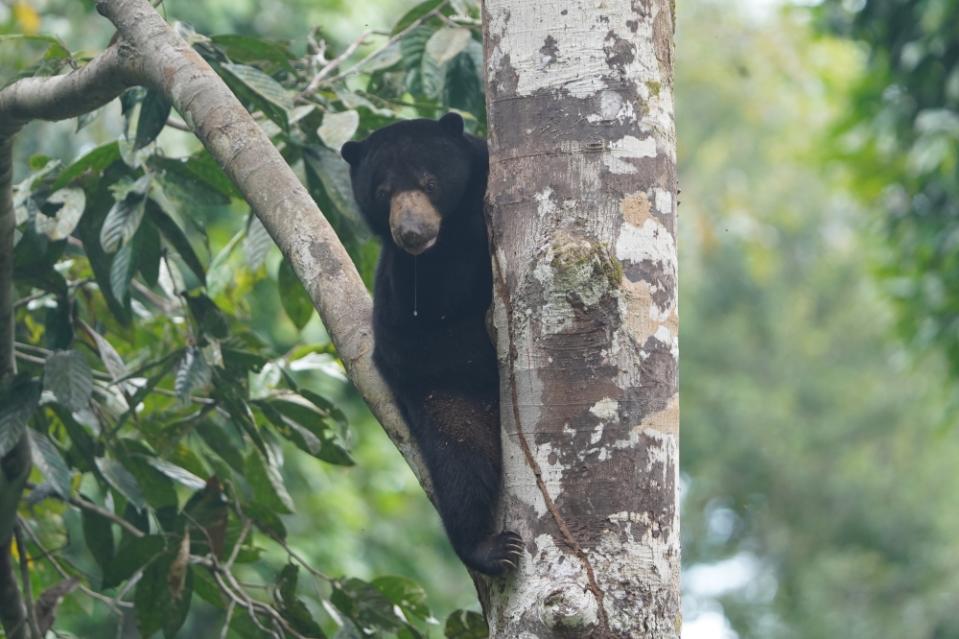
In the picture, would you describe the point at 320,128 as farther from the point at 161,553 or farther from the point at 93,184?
the point at 161,553

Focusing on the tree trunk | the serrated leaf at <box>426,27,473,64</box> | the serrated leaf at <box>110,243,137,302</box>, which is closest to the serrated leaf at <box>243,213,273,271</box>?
the serrated leaf at <box>110,243,137,302</box>

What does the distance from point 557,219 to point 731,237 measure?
23215 mm

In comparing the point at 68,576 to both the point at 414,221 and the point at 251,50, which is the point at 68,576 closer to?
the point at 414,221

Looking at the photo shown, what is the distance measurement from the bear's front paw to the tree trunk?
2 cm

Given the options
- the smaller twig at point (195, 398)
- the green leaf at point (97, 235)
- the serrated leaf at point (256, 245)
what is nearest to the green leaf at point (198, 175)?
the serrated leaf at point (256, 245)

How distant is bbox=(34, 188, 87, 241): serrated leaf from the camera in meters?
3.61

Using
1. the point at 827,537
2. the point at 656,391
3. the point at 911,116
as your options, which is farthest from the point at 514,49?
the point at 827,537

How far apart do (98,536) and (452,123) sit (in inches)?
64.0

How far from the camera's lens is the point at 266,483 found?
391 cm

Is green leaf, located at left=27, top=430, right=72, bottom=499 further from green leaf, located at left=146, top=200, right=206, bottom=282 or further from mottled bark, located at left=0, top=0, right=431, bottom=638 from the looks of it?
green leaf, located at left=146, top=200, right=206, bottom=282

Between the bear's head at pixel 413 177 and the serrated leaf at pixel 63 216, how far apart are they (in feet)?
2.61

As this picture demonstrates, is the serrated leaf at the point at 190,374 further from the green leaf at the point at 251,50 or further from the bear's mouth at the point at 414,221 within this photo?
the green leaf at the point at 251,50

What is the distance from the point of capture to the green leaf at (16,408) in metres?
3.45

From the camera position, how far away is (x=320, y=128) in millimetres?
3682
